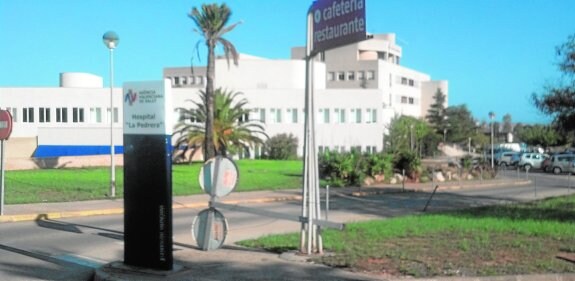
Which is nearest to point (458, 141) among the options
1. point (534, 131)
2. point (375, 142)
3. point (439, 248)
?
point (534, 131)

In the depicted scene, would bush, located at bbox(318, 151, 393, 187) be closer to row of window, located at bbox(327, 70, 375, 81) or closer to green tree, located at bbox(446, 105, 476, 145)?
row of window, located at bbox(327, 70, 375, 81)

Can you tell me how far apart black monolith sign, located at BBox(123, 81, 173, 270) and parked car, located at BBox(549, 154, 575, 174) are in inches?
2025

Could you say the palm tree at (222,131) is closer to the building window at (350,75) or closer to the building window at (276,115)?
the building window at (276,115)

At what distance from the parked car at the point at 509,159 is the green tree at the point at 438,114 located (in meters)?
46.9

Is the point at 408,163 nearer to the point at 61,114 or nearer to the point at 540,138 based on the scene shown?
the point at 61,114

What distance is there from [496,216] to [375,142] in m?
62.1

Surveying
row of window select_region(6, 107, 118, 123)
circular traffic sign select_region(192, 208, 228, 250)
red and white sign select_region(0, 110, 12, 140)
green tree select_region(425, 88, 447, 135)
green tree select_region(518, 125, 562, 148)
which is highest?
green tree select_region(425, 88, 447, 135)

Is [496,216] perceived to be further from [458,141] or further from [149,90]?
[458,141]

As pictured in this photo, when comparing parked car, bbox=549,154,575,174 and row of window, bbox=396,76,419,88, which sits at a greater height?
row of window, bbox=396,76,419,88

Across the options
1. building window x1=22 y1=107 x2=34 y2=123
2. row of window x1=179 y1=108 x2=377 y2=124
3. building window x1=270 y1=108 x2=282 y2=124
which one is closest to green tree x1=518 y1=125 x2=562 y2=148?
row of window x1=179 y1=108 x2=377 y2=124

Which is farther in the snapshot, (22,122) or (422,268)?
(22,122)

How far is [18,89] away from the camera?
69.4 metres

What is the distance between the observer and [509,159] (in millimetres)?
68438

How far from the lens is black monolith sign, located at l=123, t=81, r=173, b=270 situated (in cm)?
839
